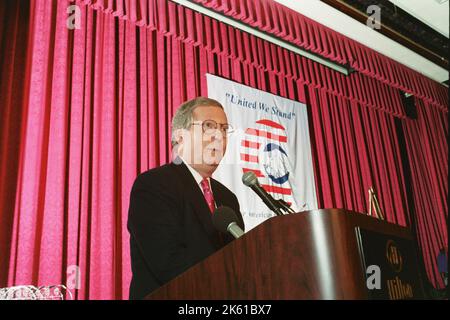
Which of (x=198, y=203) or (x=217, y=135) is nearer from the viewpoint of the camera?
(x=198, y=203)

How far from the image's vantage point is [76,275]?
2.54 m

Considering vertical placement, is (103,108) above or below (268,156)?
above

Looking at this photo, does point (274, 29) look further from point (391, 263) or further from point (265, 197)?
point (391, 263)

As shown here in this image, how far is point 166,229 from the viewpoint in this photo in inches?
59.6

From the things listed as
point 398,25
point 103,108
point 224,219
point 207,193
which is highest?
point 398,25

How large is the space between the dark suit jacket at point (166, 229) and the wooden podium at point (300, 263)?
0.33 m

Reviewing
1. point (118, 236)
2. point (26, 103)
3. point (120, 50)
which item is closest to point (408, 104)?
point (120, 50)

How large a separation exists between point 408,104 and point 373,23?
4.77 ft

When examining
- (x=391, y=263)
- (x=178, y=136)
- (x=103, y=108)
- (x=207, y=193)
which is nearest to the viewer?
(x=391, y=263)

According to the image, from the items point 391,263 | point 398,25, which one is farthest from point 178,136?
point 398,25

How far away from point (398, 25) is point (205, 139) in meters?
3.20

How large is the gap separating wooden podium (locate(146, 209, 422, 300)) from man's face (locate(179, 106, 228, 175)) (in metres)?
0.93

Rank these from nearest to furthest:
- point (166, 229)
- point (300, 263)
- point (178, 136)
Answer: point (300, 263) → point (166, 229) → point (178, 136)

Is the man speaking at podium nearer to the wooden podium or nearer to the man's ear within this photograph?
the man's ear
